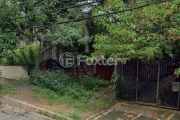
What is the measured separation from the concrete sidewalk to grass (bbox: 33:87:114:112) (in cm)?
47

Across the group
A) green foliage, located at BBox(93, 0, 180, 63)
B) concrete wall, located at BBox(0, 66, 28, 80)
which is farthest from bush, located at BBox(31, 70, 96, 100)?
concrete wall, located at BBox(0, 66, 28, 80)

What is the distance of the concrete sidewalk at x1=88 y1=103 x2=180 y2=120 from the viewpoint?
6.53m

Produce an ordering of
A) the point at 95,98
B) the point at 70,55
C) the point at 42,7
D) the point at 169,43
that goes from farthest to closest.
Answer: the point at 70,55 < the point at 42,7 < the point at 95,98 < the point at 169,43

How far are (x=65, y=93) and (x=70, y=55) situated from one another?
132 inches

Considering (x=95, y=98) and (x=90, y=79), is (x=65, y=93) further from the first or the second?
(x=90, y=79)

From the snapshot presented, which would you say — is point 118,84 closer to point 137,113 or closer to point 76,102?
point 137,113

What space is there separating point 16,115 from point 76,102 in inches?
94.1

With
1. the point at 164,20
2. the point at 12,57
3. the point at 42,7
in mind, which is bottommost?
the point at 12,57

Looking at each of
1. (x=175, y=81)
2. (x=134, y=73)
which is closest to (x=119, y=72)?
(x=134, y=73)

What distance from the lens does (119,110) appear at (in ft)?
24.0

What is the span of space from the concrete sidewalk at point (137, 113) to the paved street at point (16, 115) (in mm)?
1910

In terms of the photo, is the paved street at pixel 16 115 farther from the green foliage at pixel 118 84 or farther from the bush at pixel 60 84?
the green foliage at pixel 118 84

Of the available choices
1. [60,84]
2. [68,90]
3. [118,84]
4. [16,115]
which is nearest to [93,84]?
[68,90]

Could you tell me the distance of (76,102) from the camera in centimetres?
796
